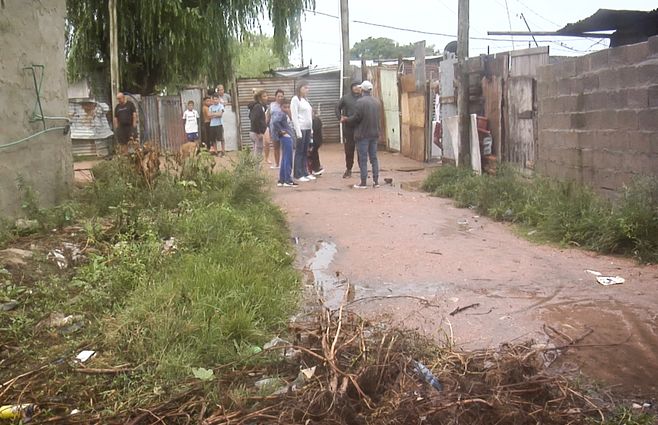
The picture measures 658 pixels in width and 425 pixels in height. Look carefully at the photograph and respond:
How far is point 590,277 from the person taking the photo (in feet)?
17.9

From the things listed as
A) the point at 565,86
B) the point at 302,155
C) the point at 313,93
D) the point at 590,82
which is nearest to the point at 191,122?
the point at 313,93

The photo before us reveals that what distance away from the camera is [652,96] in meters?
6.49

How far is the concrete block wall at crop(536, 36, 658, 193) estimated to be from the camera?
6602 mm

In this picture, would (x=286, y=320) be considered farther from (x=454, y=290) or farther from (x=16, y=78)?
(x=16, y=78)

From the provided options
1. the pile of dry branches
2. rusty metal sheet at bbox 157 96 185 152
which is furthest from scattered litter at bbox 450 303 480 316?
rusty metal sheet at bbox 157 96 185 152

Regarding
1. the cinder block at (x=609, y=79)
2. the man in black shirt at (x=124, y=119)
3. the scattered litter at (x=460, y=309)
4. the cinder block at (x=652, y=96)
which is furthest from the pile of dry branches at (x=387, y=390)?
the man in black shirt at (x=124, y=119)

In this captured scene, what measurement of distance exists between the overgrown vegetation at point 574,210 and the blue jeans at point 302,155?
333cm

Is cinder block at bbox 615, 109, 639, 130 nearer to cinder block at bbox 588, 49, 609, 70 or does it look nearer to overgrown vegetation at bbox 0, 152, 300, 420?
cinder block at bbox 588, 49, 609, 70

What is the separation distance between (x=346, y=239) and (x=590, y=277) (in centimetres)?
266

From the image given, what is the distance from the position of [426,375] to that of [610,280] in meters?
2.71

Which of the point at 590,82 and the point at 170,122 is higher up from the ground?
the point at 590,82

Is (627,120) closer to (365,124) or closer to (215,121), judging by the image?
(365,124)

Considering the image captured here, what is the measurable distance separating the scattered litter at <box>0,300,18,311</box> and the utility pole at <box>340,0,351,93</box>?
14.8 meters

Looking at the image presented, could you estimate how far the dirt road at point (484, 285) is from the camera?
13.4 feet
